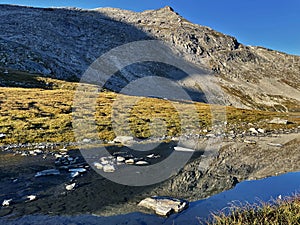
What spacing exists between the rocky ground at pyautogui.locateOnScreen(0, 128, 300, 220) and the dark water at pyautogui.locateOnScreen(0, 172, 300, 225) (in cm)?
46

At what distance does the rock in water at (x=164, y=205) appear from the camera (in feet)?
33.5

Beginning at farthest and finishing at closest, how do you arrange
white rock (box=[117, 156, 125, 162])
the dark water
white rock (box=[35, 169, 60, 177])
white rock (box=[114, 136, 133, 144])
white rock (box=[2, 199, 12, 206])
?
white rock (box=[114, 136, 133, 144]), white rock (box=[117, 156, 125, 162]), white rock (box=[35, 169, 60, 177]), white rock (box=[2, 199, 12, 206]), the dark water

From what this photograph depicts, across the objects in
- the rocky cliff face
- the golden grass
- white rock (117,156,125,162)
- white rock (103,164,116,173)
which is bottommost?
white rock (103,164,116,173)

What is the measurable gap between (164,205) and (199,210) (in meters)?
1.38

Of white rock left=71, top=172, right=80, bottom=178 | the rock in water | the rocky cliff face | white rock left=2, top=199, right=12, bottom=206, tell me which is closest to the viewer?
the rock in water

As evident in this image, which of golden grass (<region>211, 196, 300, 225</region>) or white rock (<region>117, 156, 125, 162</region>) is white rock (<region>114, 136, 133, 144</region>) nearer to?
white rock (<region>117, 156, 125, 162</region>)

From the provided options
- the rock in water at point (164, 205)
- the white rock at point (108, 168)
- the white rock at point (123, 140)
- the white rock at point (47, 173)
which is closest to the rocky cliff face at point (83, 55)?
the white rock at point (123, 140)

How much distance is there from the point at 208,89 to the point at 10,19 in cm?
10806

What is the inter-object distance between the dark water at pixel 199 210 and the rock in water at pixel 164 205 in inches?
10.2

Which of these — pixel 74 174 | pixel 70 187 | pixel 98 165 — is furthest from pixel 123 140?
pixel 70 187

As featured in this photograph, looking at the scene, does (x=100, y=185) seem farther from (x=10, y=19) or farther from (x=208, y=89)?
(x=10, y=19)

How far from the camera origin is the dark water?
9.43 m

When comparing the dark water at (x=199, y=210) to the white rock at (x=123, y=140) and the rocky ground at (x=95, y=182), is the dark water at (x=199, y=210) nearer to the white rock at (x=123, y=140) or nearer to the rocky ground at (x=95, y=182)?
the rocky ground at (x=95, y=182)

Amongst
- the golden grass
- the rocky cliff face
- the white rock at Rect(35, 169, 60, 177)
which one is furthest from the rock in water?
the rocky cliff face
